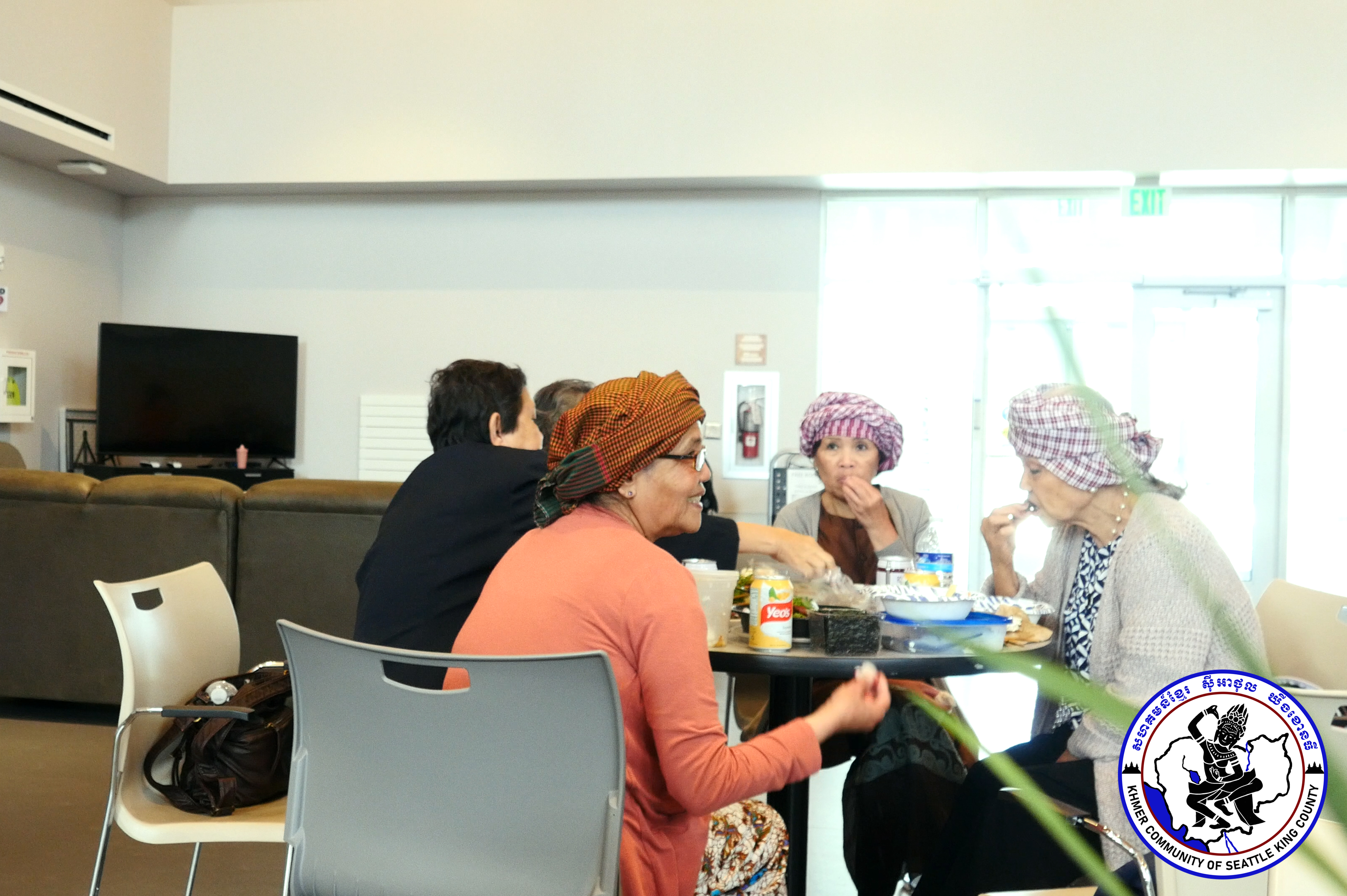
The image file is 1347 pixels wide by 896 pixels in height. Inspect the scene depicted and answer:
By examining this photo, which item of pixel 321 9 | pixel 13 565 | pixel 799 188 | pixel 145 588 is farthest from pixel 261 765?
pixel 321 9

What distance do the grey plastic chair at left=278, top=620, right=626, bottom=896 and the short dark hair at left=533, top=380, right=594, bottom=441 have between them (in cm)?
187

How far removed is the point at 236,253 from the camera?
25.1 feet

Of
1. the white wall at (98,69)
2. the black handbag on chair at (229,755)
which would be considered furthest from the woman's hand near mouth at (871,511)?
the white wall at (98,69)

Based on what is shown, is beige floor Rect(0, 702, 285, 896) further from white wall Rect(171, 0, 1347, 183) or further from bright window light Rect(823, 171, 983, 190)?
bright window light Rect(823, 171, 983, 190)

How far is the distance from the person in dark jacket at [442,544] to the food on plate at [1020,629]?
37.2 inches

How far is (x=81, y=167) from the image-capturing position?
6.68 meters

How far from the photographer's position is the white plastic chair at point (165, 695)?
193cm

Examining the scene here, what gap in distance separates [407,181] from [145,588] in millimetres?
5250

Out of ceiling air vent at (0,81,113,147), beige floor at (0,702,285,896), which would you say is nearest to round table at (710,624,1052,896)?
beige floor at (0,702,285,896)

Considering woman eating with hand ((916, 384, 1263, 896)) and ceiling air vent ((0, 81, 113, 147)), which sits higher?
ceiling air vent ((0, 81, 113, 147))

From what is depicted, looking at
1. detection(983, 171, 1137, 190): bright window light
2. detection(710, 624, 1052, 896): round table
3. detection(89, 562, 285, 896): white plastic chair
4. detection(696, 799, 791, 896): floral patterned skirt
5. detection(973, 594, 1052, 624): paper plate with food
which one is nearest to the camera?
detection(696, 799, 791, 896): floral patterned skirt

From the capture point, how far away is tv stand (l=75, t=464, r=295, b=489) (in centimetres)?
671

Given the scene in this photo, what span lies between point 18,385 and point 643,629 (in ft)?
21.5

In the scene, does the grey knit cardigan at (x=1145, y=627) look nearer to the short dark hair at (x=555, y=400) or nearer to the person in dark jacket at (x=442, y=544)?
the person in dark jacket at (x=442, y=544)
